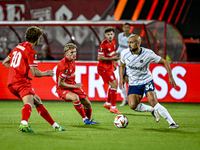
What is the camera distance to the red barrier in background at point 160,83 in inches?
397

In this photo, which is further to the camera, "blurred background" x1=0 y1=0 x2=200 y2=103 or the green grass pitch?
"blurred background" x1=0 y1=0 x2=200 y2=103

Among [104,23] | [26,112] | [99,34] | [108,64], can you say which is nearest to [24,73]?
[26,112]

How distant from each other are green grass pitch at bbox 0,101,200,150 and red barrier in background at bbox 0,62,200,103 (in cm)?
265

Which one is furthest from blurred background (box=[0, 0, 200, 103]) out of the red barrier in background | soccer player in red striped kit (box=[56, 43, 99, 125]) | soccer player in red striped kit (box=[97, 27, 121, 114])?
soccer player in red striped kit (box=[56, 43, 99, 125])

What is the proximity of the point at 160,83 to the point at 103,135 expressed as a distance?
5.27 metres

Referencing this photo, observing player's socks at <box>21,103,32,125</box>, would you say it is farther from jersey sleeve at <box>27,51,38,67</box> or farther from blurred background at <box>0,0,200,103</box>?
blurred background at <box>0,0,200,103</box>

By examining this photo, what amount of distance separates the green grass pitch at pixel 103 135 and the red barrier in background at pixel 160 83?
8.70 feet

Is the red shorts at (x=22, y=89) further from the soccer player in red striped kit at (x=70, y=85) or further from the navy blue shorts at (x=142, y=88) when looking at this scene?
the navy blue shorts at (x=142, y=88)

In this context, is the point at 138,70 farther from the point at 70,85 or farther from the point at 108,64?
the point at 108,64

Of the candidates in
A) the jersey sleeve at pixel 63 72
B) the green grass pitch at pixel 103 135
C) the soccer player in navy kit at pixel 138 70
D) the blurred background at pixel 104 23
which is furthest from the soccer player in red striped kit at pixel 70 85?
the blurred background at pixel 104 23

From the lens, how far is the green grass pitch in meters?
4.33

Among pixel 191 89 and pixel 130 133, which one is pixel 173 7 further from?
pixel 130 133

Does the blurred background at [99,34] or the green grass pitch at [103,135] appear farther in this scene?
the blurred background at [99,34]

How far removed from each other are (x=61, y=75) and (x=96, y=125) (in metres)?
1.07
